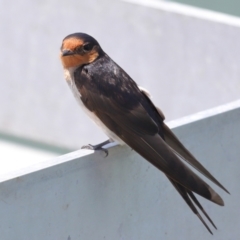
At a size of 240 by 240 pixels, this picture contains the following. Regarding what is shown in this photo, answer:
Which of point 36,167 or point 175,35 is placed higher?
point 36,167

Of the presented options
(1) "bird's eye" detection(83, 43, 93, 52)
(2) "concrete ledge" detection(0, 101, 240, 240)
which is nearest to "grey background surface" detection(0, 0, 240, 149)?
(1) "bird's eye" detection(83, 43, 93, 52)

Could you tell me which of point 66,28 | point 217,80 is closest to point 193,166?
point 217,80

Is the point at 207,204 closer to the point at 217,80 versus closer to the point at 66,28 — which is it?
the point at 217,80

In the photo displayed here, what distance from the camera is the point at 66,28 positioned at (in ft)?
18.6

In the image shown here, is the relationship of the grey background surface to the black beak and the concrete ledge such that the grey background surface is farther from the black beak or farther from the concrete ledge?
the concrete ledge

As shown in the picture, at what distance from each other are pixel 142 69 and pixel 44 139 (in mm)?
959

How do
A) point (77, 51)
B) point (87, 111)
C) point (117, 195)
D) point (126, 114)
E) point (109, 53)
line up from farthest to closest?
point (109, 53)
point (77, 51)
point (87, 111)
point (126, 114)
point (117, 195)

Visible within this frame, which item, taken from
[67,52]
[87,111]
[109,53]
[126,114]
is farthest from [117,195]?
[109,53]

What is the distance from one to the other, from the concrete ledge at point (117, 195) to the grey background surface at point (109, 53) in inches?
89.8

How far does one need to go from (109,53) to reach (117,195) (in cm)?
310

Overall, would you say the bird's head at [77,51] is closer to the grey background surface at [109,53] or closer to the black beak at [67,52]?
the black beak at [67,52]

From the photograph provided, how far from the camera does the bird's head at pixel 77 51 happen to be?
3105 millimetres

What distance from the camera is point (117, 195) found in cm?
251

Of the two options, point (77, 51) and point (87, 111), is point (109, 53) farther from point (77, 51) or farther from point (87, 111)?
point (87, 111)
